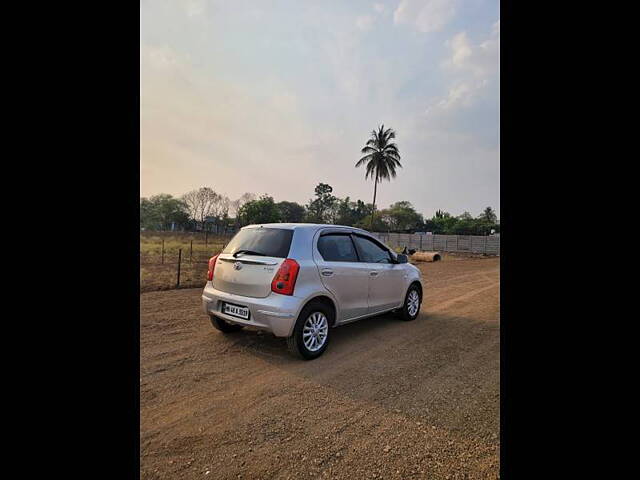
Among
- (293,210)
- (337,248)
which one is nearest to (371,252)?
(337,248)

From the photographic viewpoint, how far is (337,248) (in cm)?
438

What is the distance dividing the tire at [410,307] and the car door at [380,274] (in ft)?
0.71

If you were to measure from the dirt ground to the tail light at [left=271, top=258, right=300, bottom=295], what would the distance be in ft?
2.69

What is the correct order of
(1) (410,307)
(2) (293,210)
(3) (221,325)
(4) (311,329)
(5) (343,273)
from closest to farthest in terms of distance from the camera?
1. (4) (311,329)
2. (5) (343,273)
3. (3) (221,325)
4. (1) (410,307)
5. (2) (293,210)

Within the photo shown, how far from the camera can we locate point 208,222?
31.8m

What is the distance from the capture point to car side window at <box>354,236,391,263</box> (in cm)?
473

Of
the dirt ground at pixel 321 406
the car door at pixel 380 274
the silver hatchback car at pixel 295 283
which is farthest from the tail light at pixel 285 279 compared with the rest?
the car door at pixel 380 274

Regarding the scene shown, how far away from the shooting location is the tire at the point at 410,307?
17.5 ft

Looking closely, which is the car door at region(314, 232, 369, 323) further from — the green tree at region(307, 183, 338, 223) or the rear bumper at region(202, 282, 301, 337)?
the green tree at region(307, 183, 338, 223)

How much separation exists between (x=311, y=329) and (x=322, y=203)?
182 feet

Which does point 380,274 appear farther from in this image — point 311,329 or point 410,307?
point 311,329

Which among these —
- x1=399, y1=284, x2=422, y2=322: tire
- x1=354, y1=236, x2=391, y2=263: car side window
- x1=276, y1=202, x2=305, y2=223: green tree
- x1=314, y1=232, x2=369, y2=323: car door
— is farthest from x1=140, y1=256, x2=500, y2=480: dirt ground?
x1=276, y1=202, x2=305, y2=223: green tree
